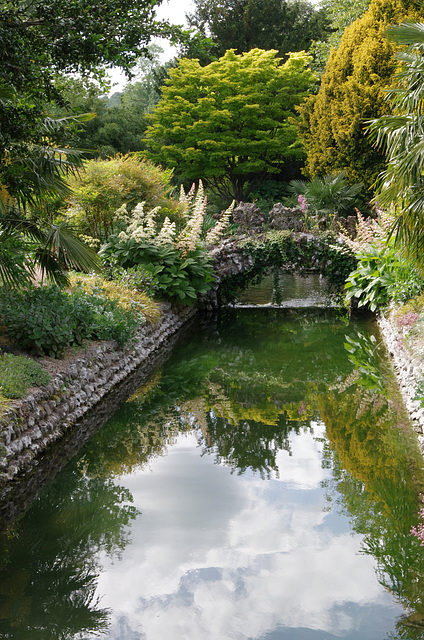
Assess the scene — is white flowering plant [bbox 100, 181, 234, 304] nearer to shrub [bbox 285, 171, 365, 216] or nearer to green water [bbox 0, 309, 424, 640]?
green water [bbox 0, 309, 424, 640]

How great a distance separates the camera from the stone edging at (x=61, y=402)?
6297 millimetres

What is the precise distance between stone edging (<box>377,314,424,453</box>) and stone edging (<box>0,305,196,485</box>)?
14.4ft

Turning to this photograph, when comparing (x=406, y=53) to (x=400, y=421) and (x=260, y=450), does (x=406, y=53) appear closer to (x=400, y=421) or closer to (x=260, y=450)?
(x=400, y=421)

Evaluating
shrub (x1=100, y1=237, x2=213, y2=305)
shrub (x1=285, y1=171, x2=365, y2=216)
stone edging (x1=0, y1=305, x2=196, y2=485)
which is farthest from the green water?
shrub (x1=285, y1=171, x2=365, y2=216)

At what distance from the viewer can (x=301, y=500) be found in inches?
236

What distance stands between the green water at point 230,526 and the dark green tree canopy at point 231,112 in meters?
17.2

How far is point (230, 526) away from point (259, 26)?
96.5ft

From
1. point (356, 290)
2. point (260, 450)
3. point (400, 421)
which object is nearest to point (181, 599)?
point (260, 450)

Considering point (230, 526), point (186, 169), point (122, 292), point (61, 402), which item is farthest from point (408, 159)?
point (186, 169)

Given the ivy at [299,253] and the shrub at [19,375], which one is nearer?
the shrub at [19,375]

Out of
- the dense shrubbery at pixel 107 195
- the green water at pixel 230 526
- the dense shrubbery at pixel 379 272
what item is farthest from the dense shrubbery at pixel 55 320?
the dense shrubbery at pixel 379 272

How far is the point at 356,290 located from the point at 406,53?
6.43 meters

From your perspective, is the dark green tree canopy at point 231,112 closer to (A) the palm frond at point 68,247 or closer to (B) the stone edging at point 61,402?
(B) the stone edging at point 61,402

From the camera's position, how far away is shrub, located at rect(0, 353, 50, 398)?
6630 mm
